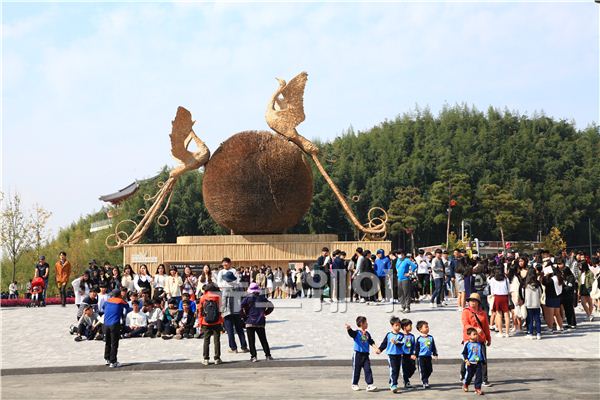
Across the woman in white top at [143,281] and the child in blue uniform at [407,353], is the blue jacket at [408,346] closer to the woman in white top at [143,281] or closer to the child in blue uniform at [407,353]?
the child in blue uniform at [407,353]

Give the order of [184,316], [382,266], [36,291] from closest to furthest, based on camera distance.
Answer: [184,316], [382,266], [36,291]

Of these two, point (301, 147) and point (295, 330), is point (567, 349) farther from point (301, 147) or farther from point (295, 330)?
point (301, 147)

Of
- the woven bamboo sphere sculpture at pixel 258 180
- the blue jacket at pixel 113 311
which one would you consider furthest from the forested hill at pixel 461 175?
the blue jacket at pixel 113 311

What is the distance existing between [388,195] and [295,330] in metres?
38.4

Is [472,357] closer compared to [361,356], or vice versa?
[472,357]

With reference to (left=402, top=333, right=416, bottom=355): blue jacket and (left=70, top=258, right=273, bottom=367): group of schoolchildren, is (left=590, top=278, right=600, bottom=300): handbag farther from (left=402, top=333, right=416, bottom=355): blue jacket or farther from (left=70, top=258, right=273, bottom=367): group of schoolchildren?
(left=402, top=333, right=416, bottom=355): blue jacket

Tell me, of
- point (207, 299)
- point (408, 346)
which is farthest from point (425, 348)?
point (207, 299)

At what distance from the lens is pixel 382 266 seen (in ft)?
63.1

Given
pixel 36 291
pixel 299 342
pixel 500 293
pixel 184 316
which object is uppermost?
pixel 36 291

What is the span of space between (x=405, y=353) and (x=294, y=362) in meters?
2.69

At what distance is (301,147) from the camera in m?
30.4

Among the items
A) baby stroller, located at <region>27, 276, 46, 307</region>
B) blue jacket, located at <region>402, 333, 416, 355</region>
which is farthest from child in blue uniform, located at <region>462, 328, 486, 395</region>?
baby stroller, located at <region>27, 276, 46, 307</region>

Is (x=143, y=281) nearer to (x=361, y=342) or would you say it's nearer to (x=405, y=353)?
(x=361, y=342)

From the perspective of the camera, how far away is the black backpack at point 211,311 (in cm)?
1284
